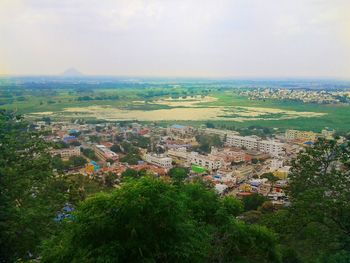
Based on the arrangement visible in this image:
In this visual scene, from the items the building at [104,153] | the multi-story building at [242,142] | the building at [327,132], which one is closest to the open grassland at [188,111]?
the building at [327,132]

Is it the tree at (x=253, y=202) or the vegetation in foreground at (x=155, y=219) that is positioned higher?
the vegetation in foreground at (x=155, y=219)

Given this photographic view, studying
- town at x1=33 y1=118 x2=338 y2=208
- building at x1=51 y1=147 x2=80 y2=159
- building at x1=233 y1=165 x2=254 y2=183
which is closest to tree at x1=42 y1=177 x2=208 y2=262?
town at x1=33 y1=118 x2=338 y2=208

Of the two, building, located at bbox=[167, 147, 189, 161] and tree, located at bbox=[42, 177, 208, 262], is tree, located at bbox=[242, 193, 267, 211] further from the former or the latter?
building, located at bbox=[167, 147, 189, 161]

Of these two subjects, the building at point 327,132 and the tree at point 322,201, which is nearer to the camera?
the tree at point 322,201

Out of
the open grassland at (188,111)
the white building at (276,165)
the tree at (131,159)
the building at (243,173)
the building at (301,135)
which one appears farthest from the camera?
the open grassland at (188,111)

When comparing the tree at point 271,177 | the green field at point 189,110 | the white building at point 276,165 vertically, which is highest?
the tree at point 271,177

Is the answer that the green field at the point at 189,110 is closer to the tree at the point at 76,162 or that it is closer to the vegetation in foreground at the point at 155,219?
the tree at the point at 76,162

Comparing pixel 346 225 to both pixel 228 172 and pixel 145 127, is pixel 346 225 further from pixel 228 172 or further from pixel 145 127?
pixel 145 127

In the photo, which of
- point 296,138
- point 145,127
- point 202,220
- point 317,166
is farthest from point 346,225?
point 145,127
